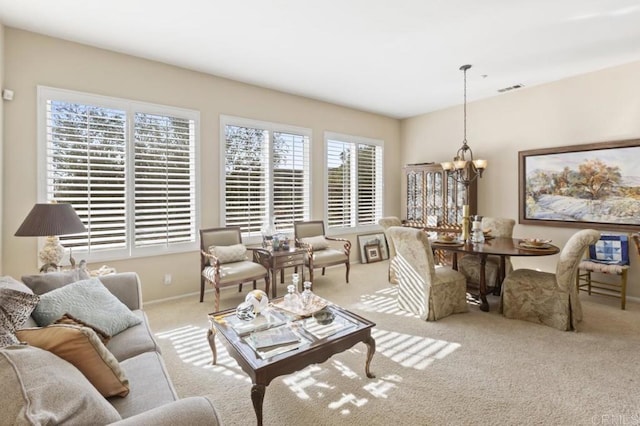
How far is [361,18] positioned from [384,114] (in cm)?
368

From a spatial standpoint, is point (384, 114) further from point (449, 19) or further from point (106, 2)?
point (106, 2)

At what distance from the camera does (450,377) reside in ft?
7.89

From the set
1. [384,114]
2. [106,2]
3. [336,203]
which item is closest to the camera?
[106,2]

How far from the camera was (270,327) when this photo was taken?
7.56 ft

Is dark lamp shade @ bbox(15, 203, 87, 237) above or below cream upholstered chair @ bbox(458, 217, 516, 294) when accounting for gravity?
above

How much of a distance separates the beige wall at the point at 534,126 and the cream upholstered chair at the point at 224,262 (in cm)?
419

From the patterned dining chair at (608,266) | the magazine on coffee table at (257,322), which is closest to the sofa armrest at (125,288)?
the magazine on coffee table at (257,322)

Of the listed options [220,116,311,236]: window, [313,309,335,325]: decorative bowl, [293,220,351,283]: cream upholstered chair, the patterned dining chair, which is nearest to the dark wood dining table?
the patterned dining chair

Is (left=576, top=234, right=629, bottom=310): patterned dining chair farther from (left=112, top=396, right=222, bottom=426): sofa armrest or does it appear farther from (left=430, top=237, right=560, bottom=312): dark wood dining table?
(left=112, top=396, right=222, bottom=426): sofa armrest

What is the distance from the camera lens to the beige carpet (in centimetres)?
201

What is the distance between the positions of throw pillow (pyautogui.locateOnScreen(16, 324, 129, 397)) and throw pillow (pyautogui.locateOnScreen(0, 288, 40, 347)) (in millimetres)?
47

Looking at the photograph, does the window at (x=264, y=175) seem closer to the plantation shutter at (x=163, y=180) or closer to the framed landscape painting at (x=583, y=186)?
the plantation shutter at (x=163, y=180)

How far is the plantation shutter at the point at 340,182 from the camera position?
5.88 m

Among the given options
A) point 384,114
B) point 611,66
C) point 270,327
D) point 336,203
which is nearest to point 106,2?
point 270,327
